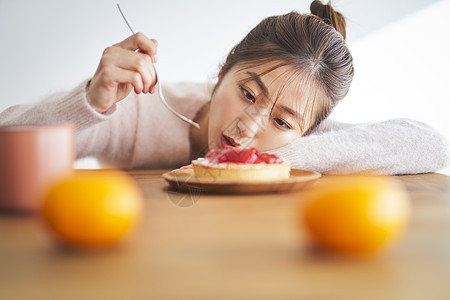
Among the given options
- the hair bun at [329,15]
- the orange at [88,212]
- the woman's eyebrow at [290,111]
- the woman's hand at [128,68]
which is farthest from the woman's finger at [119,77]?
the hair bun at [329,15]

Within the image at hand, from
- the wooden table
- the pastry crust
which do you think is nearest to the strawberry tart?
the pastry crust

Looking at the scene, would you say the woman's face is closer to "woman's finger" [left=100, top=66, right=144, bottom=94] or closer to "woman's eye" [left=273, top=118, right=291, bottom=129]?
"woman's eye" [left=273, top=118, right=291, bottom=129]

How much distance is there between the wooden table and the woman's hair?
829 millimetres

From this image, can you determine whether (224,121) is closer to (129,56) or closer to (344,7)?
(129,56)

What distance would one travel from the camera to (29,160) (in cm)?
47

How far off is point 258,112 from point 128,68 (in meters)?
0.40

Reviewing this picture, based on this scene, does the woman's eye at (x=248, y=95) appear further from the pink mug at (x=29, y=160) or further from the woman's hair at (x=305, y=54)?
the pink mug at (x=29, y=160)

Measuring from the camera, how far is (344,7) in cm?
302

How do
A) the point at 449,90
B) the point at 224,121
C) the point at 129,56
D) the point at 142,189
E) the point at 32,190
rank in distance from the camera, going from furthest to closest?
the point at 449,90, the point at 224,121, the point at 129,56, the point at 142,189, the point at 32,190

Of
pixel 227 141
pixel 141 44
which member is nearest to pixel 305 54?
pixel 227 141

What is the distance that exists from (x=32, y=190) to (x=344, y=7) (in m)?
2.98

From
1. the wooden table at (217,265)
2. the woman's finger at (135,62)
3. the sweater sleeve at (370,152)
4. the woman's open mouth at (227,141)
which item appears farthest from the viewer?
the woman's open mouth at (227,141)

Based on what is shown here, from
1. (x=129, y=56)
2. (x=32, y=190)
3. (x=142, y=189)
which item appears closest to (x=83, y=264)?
(x=32, y=190)

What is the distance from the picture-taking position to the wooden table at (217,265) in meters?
0.29
